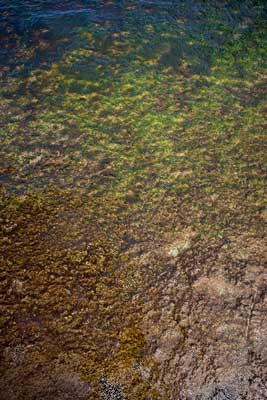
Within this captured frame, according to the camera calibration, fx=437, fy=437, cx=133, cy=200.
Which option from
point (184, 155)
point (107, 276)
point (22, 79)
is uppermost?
point (22, 79)

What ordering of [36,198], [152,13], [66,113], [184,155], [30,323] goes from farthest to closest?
[152,13], [66,113], [184,155], [36,198], [30,323]

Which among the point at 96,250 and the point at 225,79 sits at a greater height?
the point at 225,79

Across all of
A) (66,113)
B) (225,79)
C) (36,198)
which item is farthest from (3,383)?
(225,79)

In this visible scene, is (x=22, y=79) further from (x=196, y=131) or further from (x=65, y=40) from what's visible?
(x=196, y=131)

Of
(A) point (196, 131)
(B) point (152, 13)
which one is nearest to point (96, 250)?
(A) point (196, 131)

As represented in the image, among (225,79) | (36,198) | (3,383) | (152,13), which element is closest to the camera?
(3,383)

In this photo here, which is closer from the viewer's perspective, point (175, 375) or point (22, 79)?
point (175, 375)
